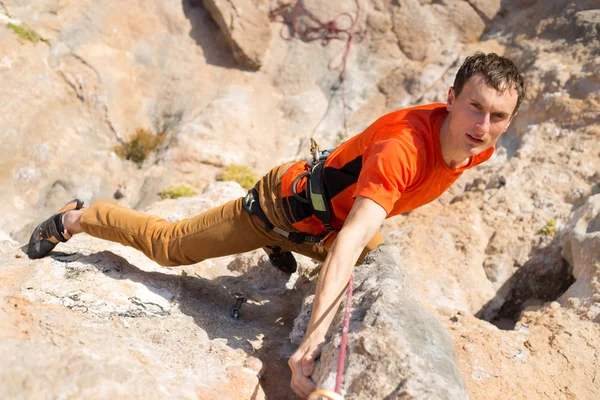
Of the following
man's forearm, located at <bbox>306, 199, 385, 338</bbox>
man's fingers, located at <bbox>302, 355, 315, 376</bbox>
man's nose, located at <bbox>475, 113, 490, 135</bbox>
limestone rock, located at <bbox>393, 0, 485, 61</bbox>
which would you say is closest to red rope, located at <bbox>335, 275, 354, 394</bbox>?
man's forearm, located at <bbox>306, 199, 385, 338</bbox>

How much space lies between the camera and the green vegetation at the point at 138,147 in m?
8.76

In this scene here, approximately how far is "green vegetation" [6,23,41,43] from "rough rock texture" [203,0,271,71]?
324 cm

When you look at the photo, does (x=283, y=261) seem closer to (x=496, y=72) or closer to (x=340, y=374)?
(x=340, y=374)

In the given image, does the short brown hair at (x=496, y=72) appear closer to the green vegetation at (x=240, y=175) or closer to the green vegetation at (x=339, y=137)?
the green vegetation at (x=240, y=175)

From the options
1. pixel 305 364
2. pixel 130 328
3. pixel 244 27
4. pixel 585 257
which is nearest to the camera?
pixel 305 364

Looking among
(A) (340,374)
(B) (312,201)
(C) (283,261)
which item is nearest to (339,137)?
(C) (283,261)

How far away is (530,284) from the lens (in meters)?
5.42

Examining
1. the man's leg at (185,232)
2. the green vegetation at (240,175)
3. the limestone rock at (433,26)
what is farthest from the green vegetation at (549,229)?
the limestone rock at (433,26)

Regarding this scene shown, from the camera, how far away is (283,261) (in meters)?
4.88

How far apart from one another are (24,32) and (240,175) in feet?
15.4

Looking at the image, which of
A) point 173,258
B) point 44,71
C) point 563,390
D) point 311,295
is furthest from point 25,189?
point 563,390

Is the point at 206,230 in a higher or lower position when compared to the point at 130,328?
higher

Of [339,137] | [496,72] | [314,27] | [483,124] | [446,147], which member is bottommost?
[446,147]

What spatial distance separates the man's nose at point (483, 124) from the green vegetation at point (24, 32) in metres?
8.56
